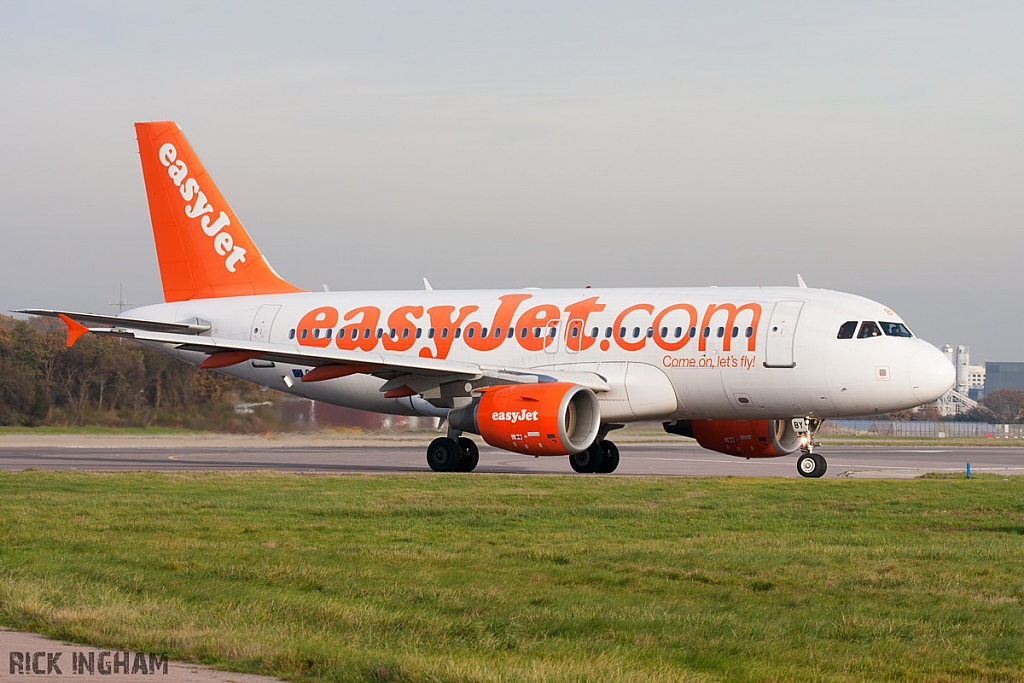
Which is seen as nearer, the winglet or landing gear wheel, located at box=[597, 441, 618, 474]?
the winglet

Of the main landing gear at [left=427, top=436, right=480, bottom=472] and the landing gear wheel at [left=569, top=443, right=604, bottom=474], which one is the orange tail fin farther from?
the landing gear wheel at [left=569, top=443, right=604, bottom=474]

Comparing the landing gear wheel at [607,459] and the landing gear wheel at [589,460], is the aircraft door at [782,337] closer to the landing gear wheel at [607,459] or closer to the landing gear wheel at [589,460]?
the landing gear wheel at [607,459]

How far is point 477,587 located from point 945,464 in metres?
27.7

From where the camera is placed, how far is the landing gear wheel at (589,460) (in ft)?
91.7

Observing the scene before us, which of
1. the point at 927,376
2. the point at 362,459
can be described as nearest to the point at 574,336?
the point at 927,376

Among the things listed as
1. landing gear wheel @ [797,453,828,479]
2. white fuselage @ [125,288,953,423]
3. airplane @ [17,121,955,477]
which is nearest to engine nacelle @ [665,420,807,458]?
airplane @ [17,121,955,477]

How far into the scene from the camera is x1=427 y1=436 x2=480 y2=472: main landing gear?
87.2 feet

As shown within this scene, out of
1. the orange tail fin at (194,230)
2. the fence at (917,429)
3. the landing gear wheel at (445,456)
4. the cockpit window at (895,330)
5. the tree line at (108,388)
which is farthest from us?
the fence at (917,429)

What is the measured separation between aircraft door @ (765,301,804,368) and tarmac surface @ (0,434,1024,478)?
3.12m

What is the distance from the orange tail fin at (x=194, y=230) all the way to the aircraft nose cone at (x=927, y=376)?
1589cm

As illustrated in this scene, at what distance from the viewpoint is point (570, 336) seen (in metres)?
26.8

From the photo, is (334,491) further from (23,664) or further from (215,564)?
(23,664)

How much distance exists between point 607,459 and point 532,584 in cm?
1763

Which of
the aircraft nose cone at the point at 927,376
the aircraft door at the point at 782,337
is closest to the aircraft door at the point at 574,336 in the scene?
the aircraft door at the point at 782,337
